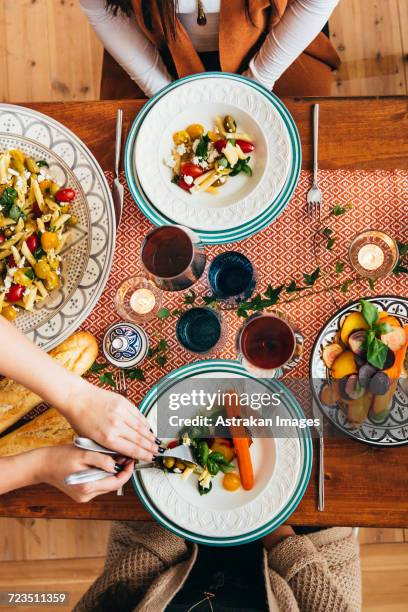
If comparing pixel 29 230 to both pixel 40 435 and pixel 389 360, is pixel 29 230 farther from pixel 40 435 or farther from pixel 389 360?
A: pixel 389 360

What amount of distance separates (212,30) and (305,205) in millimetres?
586

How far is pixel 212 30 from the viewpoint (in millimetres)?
1375

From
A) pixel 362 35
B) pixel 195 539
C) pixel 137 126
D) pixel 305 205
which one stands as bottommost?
pixel 195 539

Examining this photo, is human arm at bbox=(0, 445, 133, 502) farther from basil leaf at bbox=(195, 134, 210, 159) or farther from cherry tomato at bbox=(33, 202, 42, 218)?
basil leaf at bbox=(195, 134, 210, 159)

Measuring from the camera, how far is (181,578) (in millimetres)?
1203

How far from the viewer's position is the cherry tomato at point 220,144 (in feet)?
3.52

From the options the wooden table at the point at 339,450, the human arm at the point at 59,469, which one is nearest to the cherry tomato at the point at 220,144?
the wooden table at the point at 339,450

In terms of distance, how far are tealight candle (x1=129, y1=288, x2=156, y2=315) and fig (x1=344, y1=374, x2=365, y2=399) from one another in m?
0.40

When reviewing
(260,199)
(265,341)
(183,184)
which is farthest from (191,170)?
(265,341)

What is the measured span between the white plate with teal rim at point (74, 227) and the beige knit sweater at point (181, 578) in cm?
54

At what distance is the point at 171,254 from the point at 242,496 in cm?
46

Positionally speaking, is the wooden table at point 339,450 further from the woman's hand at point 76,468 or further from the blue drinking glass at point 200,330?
the blue drinking glass at point 200,330

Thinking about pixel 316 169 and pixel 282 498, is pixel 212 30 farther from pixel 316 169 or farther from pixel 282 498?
pixel 282 498

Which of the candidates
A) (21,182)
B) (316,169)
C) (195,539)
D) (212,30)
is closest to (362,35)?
(212,30)
